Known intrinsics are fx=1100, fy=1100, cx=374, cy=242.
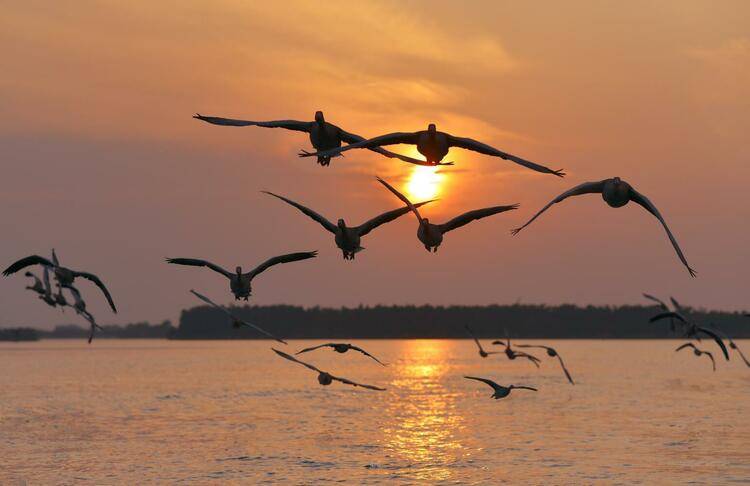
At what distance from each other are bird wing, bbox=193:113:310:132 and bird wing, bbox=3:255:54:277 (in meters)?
20.5

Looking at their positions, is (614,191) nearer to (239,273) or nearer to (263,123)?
(263,123)

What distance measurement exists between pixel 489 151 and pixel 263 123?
16.2 feet

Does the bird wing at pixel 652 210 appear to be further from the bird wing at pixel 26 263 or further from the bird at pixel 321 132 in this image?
the bird wing at pixel 26 263

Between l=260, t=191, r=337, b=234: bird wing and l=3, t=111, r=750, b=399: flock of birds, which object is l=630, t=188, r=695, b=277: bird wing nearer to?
l=3, t=111, r=750, b=399: flock of birds

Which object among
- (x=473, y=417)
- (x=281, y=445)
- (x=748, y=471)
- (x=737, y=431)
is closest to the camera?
(x=748, y=471)

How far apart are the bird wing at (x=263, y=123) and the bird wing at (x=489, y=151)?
149 inches

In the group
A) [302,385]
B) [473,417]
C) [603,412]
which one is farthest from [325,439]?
[302,385]

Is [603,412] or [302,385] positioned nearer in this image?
[603,412]

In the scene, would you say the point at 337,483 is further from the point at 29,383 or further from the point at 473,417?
the point at 29,383

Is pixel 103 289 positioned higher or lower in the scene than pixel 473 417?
higher

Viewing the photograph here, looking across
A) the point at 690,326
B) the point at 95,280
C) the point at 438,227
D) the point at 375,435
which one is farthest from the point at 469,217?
the point at 375,435

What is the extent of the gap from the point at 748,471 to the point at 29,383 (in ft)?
422

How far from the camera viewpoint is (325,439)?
78.6 meters

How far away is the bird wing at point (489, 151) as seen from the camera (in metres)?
19.0
